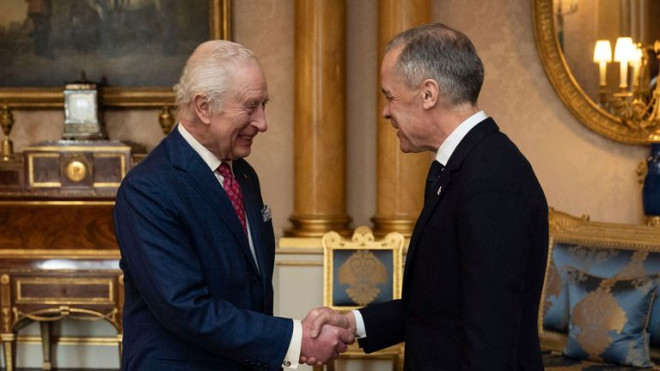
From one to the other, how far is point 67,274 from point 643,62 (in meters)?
3.74

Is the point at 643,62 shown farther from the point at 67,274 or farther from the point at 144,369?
the point at 144,369

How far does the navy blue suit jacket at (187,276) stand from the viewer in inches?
91.0

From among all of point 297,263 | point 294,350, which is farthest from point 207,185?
point 297,263

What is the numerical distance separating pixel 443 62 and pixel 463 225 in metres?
0.41

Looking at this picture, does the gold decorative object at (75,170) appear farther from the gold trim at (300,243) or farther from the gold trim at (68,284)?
the gold trim at (300,243)

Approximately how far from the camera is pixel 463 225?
82.4 inches

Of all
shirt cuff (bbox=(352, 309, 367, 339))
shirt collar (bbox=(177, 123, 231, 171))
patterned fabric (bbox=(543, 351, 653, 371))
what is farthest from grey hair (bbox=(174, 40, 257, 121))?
patterned fabric (bbox=(543, 351, 653, 371))

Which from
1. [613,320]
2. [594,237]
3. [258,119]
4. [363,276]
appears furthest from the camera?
[363,276]

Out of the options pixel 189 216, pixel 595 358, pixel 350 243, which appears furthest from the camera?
pixel 350 243

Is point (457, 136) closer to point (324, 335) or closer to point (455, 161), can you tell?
point (455, 161)

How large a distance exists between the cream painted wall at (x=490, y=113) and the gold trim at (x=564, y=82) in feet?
0.31

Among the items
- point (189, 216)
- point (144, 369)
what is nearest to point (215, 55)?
point (189, 216)

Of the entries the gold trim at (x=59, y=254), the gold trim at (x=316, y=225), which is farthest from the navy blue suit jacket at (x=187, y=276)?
the gold trim at (x=316, y=225)

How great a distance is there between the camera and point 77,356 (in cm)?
610
